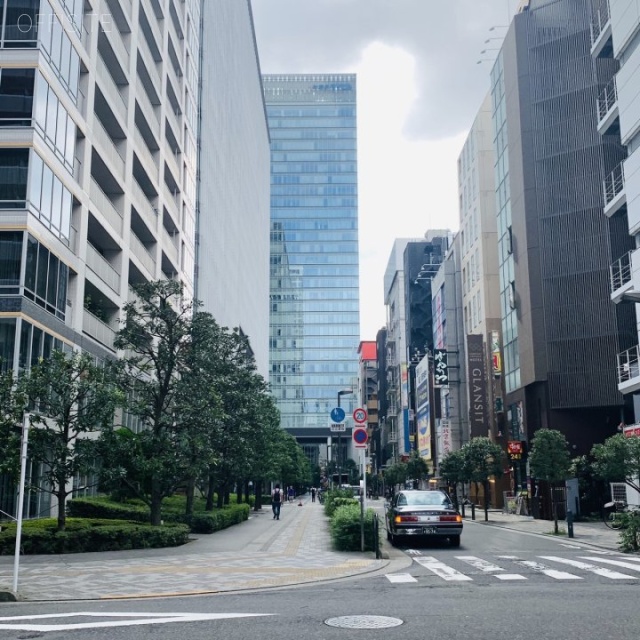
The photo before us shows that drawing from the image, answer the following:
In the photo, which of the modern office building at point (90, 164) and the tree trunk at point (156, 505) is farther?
the modern office building at point (90, 164)

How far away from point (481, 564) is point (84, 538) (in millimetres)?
10075

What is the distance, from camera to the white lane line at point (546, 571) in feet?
44.6

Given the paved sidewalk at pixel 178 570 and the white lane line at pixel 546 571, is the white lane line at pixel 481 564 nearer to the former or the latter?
the white lane line at pixel 546 571

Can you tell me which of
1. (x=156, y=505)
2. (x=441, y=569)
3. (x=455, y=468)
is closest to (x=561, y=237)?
(x=455, y=468)

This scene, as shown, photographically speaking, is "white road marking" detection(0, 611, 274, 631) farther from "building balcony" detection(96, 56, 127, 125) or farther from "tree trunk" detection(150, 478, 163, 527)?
"building balcony" detection(96, 56, 127, 125)

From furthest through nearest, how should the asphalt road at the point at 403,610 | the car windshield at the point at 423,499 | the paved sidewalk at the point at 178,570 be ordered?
the car windshield at the point at 423,499 → the paved sidewalk at the point at 178,570 → the asphalt road at the point at 403,610

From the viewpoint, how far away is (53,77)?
27.0 meters

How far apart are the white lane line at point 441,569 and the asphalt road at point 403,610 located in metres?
0.04

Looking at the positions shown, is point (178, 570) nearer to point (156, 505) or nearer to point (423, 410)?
point (156, 505)

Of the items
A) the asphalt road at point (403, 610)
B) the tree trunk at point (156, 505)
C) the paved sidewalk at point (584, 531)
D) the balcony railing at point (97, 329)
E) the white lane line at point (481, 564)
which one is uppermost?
the balcony railing at point (97, 329)

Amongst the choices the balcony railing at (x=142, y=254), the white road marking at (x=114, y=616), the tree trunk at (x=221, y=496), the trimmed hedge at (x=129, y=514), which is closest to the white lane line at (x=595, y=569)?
the white road marking at (x=114, y=616)

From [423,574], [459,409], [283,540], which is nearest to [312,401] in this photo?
[459,409]

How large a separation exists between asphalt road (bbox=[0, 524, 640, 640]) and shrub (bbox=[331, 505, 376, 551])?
3.79 metres

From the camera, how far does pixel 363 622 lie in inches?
355
